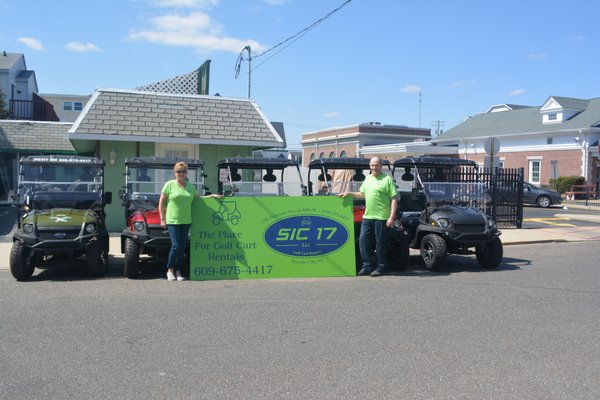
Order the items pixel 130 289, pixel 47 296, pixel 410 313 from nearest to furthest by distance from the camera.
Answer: pixel 410 313
pixel 47 296
pixel 130 289

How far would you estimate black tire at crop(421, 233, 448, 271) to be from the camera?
9656mm

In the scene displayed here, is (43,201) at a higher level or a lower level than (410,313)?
higher

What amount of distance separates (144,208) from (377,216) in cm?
396

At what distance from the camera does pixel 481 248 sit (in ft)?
33.6

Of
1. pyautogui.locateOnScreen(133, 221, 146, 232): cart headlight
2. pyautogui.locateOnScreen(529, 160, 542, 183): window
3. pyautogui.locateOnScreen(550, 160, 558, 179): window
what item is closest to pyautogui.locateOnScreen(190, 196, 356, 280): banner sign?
pyautogui.locateOnScreen(133, 221, 146, 232): cart headlight

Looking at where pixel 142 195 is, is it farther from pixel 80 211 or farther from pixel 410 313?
pixel 410 313

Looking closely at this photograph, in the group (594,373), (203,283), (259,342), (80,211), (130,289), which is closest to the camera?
(594,373)

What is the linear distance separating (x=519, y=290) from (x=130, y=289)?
550 centimetres

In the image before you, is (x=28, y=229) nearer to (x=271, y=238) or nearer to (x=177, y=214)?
(x=177, y=214)

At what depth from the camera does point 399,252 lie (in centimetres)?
983

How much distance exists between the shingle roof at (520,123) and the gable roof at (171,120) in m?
27.6

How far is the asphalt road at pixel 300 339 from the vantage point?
450cm

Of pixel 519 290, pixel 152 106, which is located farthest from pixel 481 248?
pixel 152 106

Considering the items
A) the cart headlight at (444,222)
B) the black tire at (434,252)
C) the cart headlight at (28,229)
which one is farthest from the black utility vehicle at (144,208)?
the cart headlight at (444,222)
